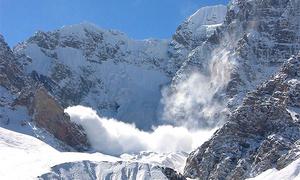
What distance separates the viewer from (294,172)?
19200cm

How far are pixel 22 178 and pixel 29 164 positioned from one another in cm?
1522

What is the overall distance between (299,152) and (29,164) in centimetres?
5947

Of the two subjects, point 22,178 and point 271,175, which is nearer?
point 22,178

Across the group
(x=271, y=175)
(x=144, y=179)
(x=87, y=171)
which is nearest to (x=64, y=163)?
(x=87, y=171)

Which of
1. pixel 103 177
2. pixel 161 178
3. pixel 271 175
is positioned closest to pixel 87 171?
pixel 103 177

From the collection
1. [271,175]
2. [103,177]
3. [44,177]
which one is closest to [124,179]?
[103,177]

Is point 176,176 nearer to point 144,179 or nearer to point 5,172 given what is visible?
point 144,179

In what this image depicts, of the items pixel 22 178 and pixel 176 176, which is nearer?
pixel 22 178

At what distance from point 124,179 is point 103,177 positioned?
4.64 metres

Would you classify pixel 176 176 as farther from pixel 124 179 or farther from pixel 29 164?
pixel 29 164

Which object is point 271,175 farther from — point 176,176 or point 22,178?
point 22,178

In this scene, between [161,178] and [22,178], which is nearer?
[22,178]

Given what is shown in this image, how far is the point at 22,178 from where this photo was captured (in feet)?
605

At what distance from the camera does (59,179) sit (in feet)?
623
